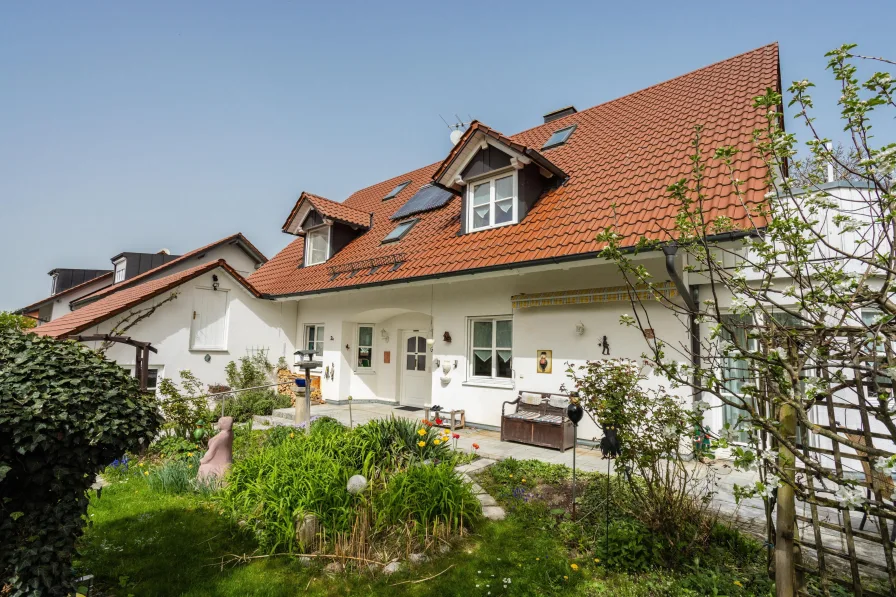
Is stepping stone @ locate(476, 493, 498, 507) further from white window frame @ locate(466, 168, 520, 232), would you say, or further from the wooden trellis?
white window frame @ locate(466, 168, 520, 232)

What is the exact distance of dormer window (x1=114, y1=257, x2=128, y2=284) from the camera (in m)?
24.5

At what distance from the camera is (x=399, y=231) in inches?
474

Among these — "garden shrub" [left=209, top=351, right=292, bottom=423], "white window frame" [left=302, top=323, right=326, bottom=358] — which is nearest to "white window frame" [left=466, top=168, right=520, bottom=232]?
"white window frame" [left=302, top=323, right=326, bottom=358]

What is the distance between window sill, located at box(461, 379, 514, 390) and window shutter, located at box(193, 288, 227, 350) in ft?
25.5

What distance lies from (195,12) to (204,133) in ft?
8.08

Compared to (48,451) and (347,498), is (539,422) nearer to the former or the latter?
(347,498)

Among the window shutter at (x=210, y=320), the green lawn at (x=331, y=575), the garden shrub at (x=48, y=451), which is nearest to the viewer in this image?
the garden shrub at (x=48, y=451)

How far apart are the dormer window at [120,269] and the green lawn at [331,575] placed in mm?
24767

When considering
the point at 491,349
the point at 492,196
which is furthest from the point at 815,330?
the point at 492,196

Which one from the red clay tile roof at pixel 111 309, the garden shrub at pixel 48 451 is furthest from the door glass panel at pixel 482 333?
the red clay tile roof at pixel 111 309

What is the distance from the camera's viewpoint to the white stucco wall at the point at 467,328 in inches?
309

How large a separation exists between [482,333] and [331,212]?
6.74 m

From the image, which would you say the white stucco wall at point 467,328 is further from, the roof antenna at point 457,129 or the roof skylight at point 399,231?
the roof antenna at point 457,129

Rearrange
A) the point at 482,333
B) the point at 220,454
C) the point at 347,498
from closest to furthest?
the point at 347,498 → the point at 220,454 → the point at 482,333
